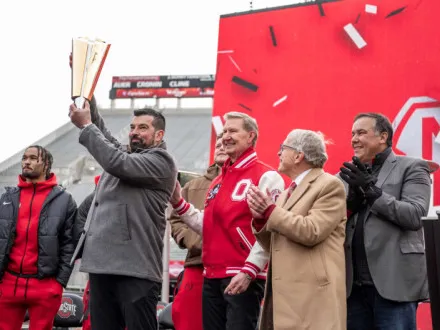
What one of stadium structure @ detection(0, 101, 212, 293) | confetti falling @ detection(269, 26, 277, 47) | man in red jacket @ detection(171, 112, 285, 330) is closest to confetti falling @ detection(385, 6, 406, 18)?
confetti falling @ detection(269, 26, 277, 47)

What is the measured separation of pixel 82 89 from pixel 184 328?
1693 mm

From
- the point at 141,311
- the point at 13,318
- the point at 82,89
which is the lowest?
the point at 13,318

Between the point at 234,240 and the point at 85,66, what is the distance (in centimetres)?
132

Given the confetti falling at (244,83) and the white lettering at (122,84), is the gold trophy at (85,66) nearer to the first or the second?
the confetti falling at (244,83)

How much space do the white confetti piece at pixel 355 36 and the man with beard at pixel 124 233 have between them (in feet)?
13.5

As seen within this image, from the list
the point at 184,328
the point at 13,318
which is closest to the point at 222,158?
the point at 184,328

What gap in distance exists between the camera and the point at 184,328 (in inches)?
197

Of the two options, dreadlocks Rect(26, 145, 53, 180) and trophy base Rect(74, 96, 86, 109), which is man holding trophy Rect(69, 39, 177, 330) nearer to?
trophy base Rect(74, 96, 86, 109)

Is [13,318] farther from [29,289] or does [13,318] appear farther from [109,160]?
[109,160]

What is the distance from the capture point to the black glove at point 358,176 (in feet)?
13.1

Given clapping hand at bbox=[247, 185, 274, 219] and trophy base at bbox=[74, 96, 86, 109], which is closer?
clapping hand at bbox=[247, 185, 274, 219]

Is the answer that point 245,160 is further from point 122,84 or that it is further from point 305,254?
point 122,84

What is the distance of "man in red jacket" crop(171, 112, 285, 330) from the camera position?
4.26 metres

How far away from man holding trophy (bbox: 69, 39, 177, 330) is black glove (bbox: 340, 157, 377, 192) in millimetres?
1157
